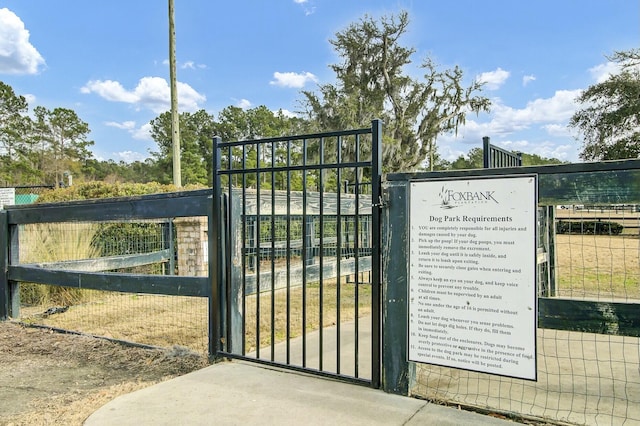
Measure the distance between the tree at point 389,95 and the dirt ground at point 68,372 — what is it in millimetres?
29069

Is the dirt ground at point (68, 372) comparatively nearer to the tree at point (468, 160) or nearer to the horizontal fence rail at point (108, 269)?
the horizontal fence rail at point (108, 269)

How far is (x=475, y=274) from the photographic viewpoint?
2.60m

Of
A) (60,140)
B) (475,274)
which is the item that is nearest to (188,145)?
(60,140)

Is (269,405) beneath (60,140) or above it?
beneath

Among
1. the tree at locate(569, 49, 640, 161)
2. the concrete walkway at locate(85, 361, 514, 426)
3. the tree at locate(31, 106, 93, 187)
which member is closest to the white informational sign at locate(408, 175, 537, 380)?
the concrete walkway at locate(85, 361, 514, 426)

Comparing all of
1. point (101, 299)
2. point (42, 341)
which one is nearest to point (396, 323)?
point (42, 341)

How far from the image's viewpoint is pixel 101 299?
23.8ft

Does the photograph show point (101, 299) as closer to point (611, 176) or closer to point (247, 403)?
point (247, 403)

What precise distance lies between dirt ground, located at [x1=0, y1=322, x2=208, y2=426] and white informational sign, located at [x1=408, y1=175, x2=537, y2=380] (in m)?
2.02

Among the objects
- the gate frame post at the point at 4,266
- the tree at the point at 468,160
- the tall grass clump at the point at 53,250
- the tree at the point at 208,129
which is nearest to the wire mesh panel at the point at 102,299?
the tall grass clump at the point at 53,250

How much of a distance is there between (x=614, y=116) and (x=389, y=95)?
1504 centimetres


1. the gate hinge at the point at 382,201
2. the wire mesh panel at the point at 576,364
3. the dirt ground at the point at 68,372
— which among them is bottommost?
the dirt ground at the point at 68,372

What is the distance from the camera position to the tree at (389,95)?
111 ft

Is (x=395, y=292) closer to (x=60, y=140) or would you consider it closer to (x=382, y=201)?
(x=382, y=201)
